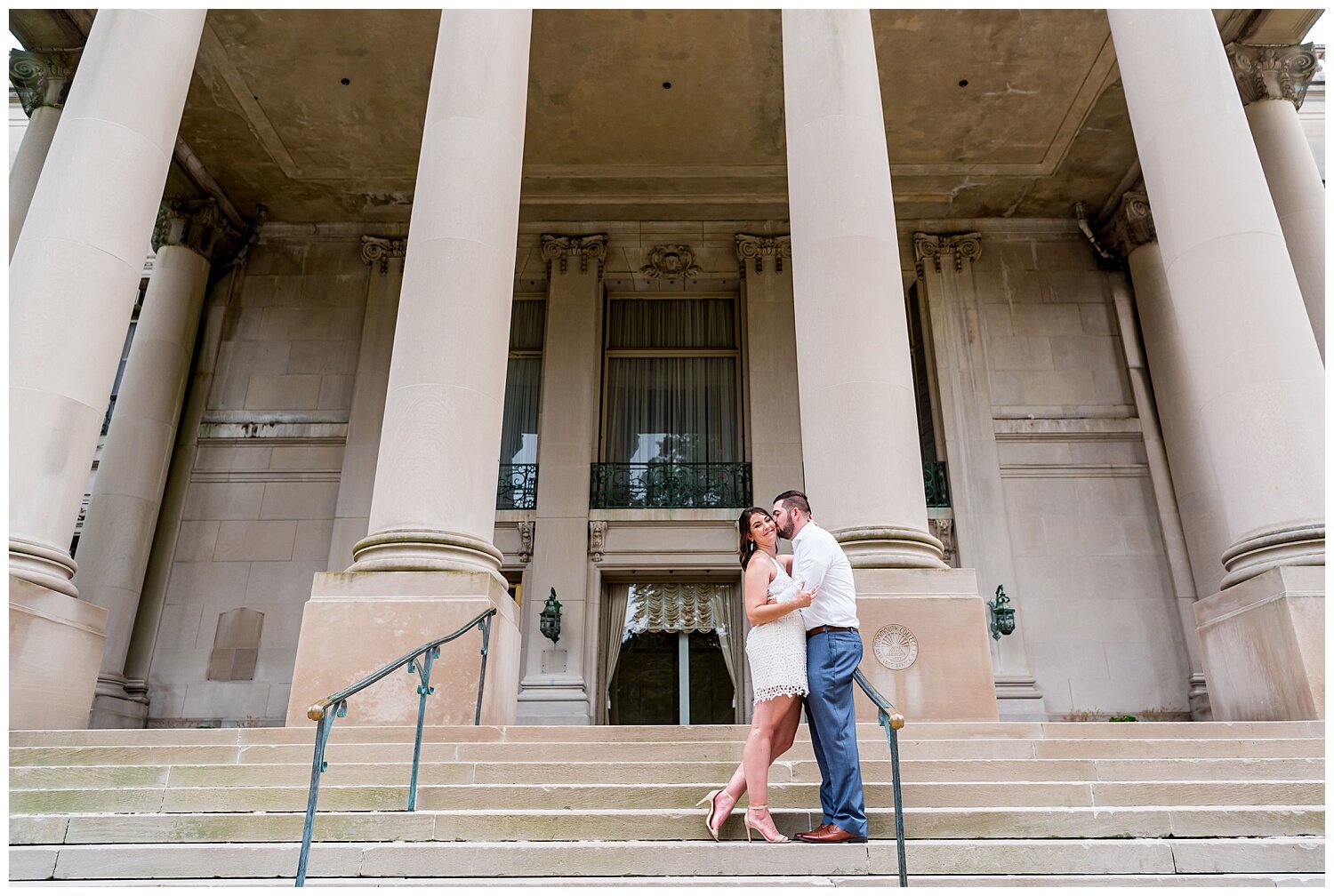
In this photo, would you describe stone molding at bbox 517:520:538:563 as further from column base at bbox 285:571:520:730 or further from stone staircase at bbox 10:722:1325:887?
stone staircase at bbox 10:722:1325:887

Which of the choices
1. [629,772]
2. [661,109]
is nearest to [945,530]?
[661,109]

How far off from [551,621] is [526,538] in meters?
1.74

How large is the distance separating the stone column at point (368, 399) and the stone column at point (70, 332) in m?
5.36

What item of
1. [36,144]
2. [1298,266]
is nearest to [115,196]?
[36,144]

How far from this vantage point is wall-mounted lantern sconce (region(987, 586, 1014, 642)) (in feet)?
43.5

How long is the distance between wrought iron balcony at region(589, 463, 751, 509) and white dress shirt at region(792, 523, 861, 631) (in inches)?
420

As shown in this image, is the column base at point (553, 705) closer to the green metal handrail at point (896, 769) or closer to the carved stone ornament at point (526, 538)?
the carved stone ornament at point (526, 538)

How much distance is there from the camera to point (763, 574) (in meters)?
4.46

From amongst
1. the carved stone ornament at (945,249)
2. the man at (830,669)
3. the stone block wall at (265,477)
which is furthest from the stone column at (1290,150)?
the stone block wall at (265,477)

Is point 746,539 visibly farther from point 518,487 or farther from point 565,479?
point 518,487

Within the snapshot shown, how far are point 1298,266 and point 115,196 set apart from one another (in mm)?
14662

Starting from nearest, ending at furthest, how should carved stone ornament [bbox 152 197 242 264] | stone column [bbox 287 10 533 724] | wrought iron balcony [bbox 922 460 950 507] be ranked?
stone column [bbox 287 10 533 724] → wrought iron balcony [bbox 922 460 950 507] → carved stone ornament [bbox 152 197 242 264]

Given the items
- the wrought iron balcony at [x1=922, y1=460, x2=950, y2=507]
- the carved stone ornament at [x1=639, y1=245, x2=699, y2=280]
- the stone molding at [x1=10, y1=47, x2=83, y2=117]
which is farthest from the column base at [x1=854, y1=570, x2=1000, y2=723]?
the stone molding at [x1=10, y1=47, x2=83, y2=117]

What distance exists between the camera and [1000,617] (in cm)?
1330
